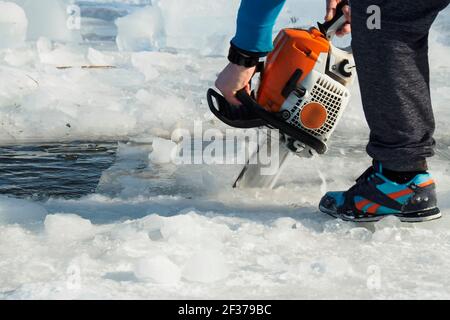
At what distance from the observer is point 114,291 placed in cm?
145

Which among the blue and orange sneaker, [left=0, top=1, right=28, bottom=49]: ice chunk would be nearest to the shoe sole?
the blue and orange sneaker

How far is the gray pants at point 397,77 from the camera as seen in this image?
1.79 metres

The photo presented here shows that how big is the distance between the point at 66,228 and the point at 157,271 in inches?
17.2

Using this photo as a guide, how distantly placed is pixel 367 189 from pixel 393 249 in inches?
Answer: 10.5

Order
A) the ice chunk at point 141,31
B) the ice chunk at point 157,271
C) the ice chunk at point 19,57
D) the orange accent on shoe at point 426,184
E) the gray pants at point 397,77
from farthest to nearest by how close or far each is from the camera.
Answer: the ice chunk at point 141,31, the ice chunk at point 19,57, the orange accent on shoe at point 426,184, the gray pants at point 397,77, the ice chunk at point 157,271

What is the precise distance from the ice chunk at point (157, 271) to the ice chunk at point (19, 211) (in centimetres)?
60

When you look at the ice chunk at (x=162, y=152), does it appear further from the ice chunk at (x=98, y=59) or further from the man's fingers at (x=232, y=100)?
the ice chunk at (x=98, y=59)

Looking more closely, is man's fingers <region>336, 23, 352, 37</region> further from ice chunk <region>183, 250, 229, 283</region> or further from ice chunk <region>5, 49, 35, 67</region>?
ice chunk <region>5, 49, 35, 67</region>

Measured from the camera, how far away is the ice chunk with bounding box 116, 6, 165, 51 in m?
8.30

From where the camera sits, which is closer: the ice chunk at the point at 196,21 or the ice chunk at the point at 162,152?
the ice chunk at the point at 162,152

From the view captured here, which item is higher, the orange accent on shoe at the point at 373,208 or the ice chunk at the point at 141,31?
the orange accent on shoe at the point at 373,208

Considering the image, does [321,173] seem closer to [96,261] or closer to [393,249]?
[393,249]

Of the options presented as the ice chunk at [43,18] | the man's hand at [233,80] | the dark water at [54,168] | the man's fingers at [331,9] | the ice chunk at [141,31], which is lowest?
the ice chunk at [141,31]
